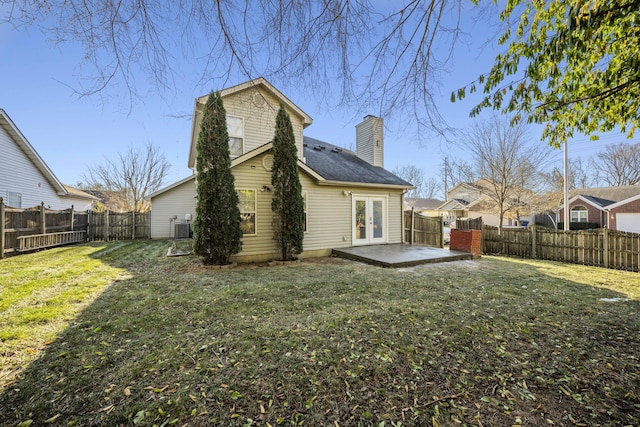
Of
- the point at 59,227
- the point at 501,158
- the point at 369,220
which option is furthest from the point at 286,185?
the point at 501,158

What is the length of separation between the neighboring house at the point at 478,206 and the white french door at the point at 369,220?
7.88 meters

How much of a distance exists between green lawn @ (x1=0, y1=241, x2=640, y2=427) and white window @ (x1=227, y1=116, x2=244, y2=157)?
18.2ft

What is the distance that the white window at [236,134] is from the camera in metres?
9.58

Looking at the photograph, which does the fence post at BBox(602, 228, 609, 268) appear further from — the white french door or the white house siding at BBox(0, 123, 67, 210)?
the white house siding at BBox(0, 123, 67, 210)

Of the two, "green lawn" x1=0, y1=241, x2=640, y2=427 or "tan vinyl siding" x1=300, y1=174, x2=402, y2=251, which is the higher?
"tan vinyl siding" x1=300, y1=174, x2=402, y2=251

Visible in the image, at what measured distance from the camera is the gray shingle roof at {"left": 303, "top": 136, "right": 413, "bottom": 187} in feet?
34.2

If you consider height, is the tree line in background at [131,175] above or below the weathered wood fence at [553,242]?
above

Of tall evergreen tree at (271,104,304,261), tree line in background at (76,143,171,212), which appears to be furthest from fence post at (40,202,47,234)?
tree line in background at (76,143,171,212)

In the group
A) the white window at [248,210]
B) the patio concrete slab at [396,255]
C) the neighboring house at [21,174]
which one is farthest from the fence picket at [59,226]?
the patio concrete slab at [396,255]

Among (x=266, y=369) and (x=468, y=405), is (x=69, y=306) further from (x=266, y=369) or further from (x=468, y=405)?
(x=468, y=405)

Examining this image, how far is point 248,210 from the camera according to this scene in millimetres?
8531

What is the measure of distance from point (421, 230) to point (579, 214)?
2288 centimetres

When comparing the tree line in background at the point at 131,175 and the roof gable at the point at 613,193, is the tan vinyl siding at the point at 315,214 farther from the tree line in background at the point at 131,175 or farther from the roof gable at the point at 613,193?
the roof gable at the point at 613,193

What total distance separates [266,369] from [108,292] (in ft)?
13.9
